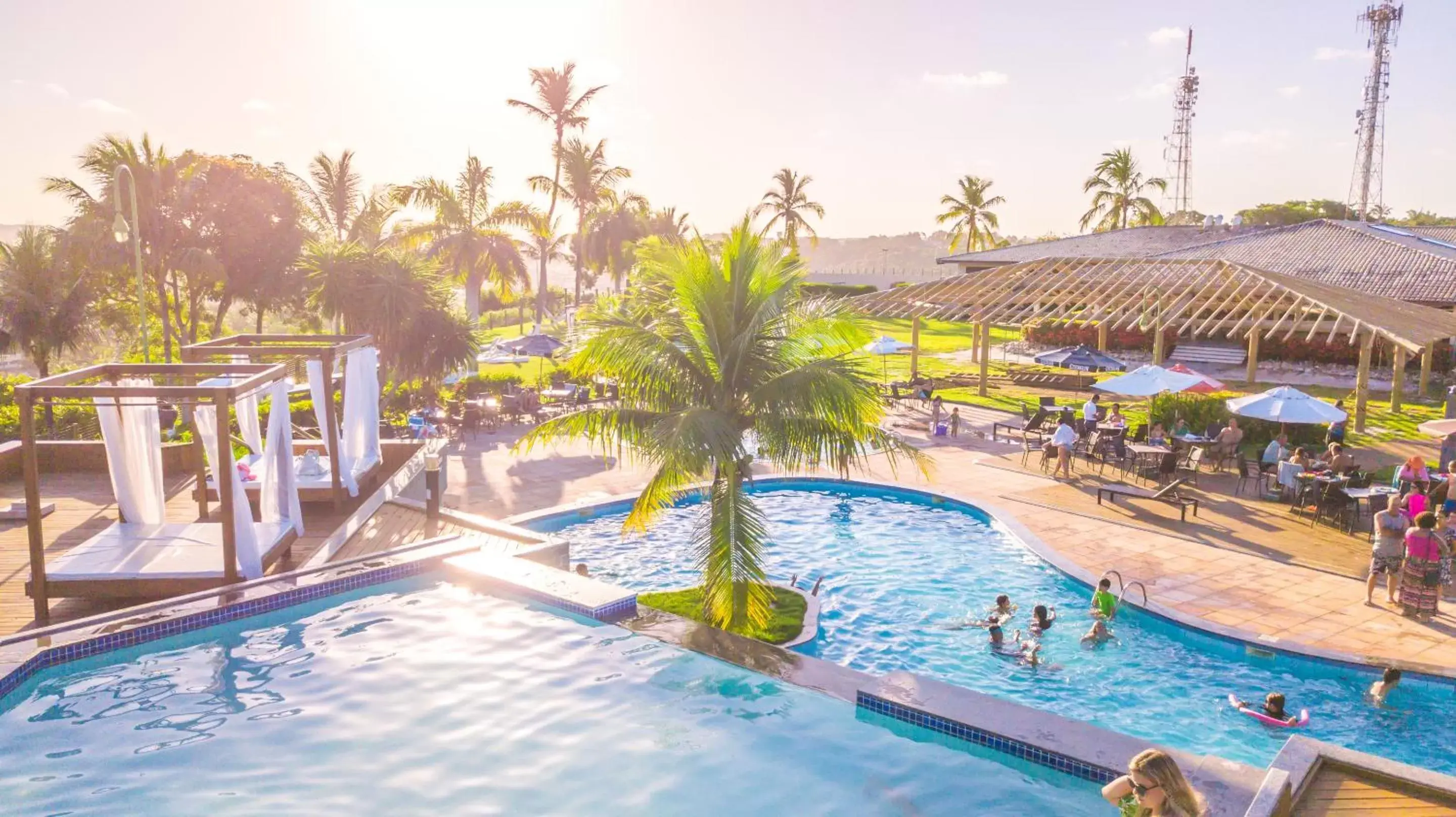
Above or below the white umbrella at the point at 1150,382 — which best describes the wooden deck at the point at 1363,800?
below

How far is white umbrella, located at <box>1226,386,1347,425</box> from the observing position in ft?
50.9

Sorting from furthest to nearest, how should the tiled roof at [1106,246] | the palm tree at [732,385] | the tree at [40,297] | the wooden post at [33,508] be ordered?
the tiled roof at [1106,246], the tree at [40,297], the palm tree at [732,385], the wooden post at [33,508]

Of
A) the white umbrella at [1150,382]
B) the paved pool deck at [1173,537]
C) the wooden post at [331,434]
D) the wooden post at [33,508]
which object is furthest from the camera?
the white umbrella at [1150,382]

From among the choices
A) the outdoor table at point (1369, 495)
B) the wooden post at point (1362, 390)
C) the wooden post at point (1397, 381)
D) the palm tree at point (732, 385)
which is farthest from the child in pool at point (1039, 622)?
the wooden post at point (1397, 381)

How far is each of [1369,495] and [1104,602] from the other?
6075 mm

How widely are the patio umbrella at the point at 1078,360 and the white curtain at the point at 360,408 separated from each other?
1667 centimetres

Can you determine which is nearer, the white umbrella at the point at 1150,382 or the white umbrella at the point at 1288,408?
the white umbrella at the point at 1288,408

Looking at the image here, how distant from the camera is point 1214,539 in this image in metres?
13.7

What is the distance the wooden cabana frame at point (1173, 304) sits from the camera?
2156 cm

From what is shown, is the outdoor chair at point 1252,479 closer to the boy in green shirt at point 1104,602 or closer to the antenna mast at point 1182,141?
the boy in green shirt at point 1104,602

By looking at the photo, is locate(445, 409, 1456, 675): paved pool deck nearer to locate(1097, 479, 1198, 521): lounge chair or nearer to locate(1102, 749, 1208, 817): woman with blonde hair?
locate(1097, 479, 1198, 521): lounge chair

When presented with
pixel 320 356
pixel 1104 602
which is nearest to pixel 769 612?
pixel 1104 602

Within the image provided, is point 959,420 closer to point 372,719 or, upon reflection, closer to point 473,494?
point 473,494

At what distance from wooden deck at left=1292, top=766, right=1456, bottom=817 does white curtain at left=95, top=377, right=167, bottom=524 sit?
443 inches
